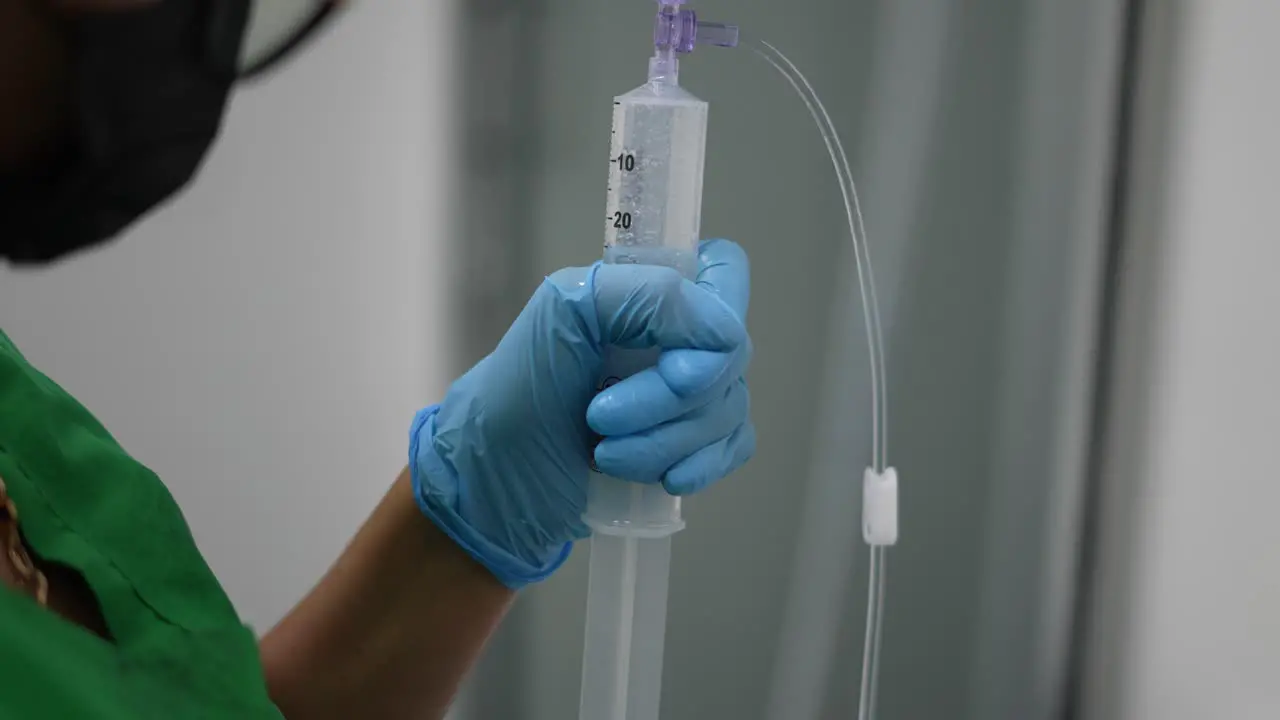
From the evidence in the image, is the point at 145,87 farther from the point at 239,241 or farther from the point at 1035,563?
the point at 1035,563

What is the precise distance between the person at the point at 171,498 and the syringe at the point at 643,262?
0.11ft

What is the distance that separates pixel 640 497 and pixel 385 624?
0.95 feet

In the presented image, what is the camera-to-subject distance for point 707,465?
0.69 m

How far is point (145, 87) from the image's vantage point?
1.65ft

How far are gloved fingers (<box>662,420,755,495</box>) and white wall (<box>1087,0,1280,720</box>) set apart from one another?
422 millimetres

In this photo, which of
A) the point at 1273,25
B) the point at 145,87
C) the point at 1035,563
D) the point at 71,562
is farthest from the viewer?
the point at 1035,563

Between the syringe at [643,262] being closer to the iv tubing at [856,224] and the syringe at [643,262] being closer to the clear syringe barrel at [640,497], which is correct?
the clear syringe barrel at [640,497]

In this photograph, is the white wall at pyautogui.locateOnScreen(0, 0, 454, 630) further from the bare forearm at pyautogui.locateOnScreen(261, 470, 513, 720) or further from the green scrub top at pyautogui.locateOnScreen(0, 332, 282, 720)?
the green scrub top at pyautogui.locateOnScreen(0, 332, 282, 720)

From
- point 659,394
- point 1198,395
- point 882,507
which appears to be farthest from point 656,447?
point 1198,395

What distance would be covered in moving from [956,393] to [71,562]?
820 mm

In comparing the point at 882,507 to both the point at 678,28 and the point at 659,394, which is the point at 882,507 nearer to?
the point at 659,394

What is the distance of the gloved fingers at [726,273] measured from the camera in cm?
81

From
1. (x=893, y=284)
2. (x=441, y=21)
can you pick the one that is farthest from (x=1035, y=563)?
(x=441, y=21)

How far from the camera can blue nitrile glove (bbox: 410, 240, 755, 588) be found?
0.67 metres
